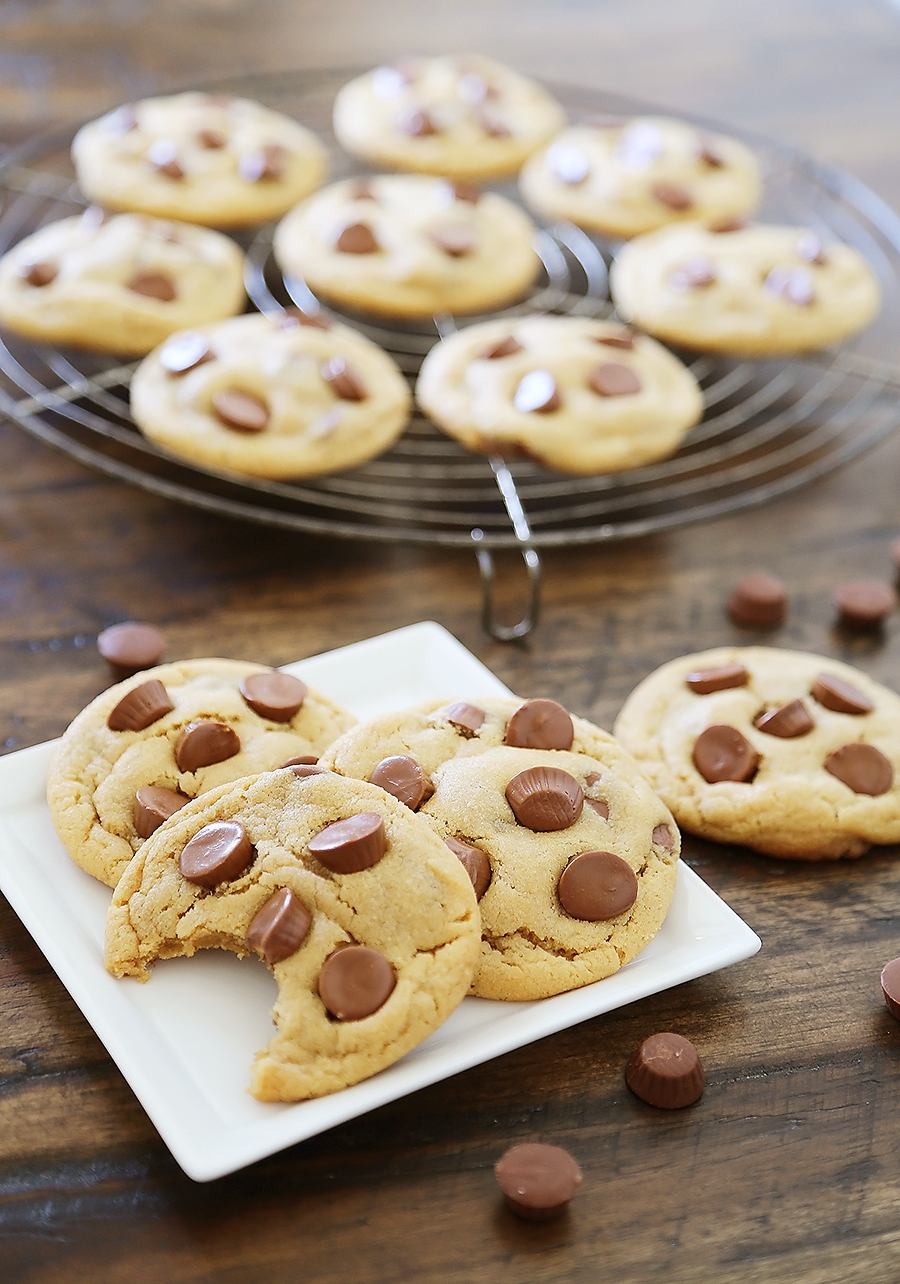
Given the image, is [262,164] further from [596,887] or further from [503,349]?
[596,887]

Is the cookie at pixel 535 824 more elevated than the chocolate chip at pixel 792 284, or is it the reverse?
the chocolate chip at pixel 792 284

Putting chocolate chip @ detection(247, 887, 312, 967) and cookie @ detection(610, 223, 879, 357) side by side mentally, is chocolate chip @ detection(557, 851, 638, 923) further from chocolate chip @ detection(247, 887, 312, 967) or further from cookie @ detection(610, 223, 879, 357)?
cookie @ detection(610, 223, 879, 357)

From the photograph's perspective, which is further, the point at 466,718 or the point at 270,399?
the point at 270,399

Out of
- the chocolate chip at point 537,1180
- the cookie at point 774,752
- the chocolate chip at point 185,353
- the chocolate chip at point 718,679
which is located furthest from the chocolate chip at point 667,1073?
the chocolate chip at point 185,353

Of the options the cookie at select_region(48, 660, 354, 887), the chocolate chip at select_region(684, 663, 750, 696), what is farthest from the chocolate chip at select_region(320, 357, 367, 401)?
the chocolate chip at select_region(684, 663, 750, 696)

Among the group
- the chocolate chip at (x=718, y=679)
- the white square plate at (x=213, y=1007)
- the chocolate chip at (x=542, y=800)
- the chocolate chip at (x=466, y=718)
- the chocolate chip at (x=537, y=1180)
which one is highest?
the chocolate chip at (x=542, y=800)

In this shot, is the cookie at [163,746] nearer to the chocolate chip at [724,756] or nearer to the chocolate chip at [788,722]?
the chocolate chip at [724,756]

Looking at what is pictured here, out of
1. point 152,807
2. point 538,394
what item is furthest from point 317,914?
point 538,394
